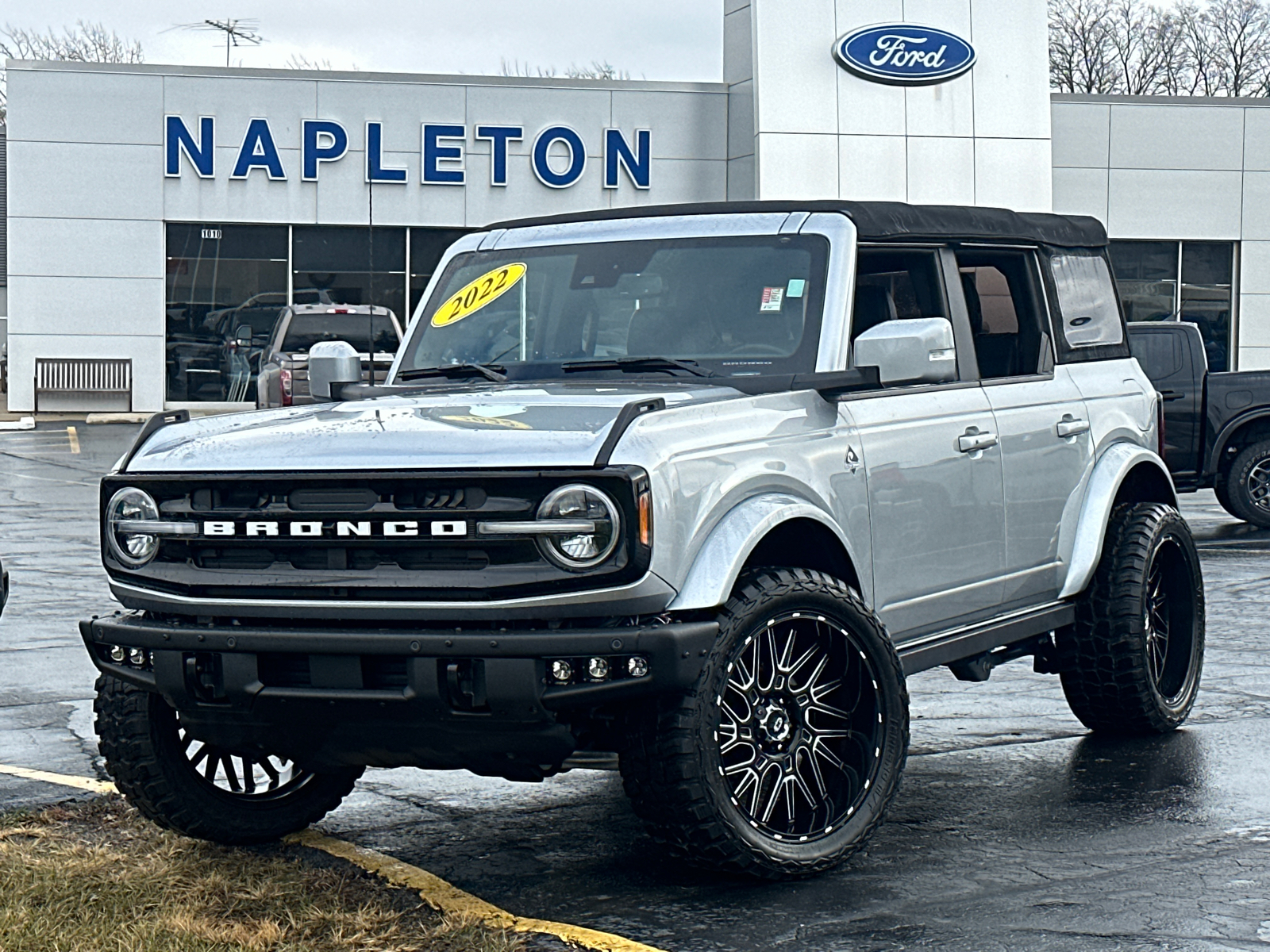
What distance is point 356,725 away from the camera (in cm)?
471

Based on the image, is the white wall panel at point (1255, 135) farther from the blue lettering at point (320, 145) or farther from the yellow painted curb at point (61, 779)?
the yellow painted curb at point (61, 779)

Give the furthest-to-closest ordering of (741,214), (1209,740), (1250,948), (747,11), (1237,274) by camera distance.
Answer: (1237,274)
(747,11)
(1209,740)
(741,214)
(1250,948)

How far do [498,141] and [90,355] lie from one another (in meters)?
7.78

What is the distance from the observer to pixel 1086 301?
288 inches

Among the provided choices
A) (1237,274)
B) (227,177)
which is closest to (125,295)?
(227,177)

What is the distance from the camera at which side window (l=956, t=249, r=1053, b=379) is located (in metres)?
6.72

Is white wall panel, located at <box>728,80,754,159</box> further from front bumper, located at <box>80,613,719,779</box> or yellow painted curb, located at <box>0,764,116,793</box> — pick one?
front bumper, located at <box>80,613,719,779</box>

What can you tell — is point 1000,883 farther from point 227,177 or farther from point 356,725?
point 227,177

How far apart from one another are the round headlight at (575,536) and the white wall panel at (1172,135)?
30.3 meters

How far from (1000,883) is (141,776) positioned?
2.44 m

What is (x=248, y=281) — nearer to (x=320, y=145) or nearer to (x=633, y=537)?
(x=320, y=145)

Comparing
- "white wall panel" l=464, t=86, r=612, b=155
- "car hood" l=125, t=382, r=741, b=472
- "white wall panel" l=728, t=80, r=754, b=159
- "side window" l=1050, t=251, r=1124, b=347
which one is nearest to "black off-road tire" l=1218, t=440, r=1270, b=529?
"side window" l=1050, t=251, r=1124, b=347

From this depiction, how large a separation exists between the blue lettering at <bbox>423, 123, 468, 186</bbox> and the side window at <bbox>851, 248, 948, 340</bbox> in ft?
83.4

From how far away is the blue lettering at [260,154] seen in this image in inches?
1205
